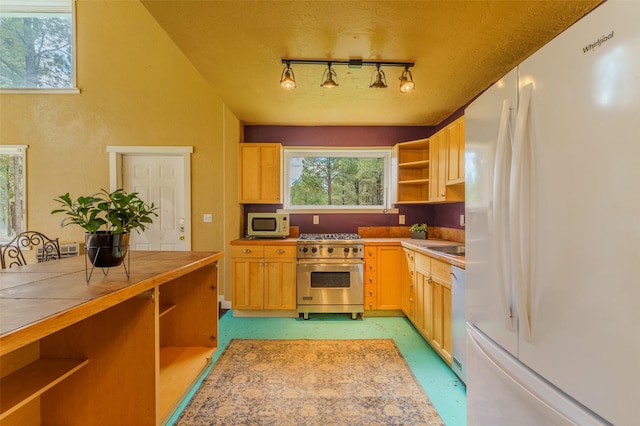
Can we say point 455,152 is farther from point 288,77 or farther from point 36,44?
point 36,44

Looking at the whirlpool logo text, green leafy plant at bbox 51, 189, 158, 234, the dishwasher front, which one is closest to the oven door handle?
the dishwasher front

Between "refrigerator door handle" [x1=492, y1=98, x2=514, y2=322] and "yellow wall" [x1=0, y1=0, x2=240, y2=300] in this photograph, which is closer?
"refrigerator door handle" [x1=492, y1=98, x2=514, y2=322]

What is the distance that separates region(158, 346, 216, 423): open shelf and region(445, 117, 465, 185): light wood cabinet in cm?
257

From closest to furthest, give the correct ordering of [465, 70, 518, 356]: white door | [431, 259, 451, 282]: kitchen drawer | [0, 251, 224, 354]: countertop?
1. [0, 251, 224, 354]: countertop
2. [465, 70, 518, 356]: white door
3. [431, 259, 451, 282]: kitchen drawer

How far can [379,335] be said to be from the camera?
267 centimetres

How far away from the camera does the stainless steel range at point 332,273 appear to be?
9.96ft

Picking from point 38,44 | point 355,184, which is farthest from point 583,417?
point 38,44

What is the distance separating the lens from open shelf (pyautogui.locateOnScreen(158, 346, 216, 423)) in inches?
59.1

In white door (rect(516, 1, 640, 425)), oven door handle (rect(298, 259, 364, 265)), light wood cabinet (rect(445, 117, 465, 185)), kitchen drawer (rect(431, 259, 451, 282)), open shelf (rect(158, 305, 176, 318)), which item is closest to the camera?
white door (rect(516, 1, 640, 425))

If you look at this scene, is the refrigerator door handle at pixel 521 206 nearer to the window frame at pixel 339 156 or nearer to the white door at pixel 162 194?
the window frame at pixel 339 156

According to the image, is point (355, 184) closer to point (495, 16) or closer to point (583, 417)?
point (495, 16)

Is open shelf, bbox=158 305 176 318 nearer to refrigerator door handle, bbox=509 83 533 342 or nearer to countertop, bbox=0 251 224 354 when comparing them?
countertop, bbox=0 251 224 354

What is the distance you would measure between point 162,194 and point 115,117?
1.27m

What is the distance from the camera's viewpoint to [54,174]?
3650 millimetres
